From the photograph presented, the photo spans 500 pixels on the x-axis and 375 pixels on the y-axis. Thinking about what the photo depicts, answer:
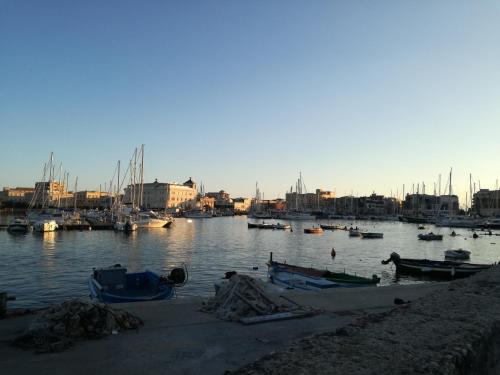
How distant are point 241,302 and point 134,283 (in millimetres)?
10409

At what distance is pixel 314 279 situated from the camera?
24531 millimetres

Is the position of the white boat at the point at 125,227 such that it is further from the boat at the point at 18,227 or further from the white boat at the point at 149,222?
the boat at the point at 18,227

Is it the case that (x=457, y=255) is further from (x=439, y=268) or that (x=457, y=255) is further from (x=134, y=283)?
(x=134, y=283)

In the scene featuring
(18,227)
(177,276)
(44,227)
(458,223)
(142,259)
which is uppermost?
(458,223)

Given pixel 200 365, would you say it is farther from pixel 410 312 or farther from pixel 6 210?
pixel 6 210

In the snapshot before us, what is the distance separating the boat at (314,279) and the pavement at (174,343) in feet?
31.9

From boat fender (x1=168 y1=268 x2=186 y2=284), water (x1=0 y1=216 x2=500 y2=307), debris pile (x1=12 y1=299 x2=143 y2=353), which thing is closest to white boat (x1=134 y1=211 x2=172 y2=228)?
water (x1=0 y1=216 x2=500 y2=307)

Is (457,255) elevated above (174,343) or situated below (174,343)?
below

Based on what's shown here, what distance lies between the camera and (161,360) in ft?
27.6

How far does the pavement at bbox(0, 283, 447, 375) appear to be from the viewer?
316 inches

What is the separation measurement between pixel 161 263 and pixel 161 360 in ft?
116

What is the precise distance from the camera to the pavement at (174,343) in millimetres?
8023

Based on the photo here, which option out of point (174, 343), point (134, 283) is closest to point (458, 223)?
point (134, 283)

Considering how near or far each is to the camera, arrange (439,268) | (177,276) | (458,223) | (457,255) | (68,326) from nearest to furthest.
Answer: (68,326), (177,276), (439,268), (457,255), (458,223)
